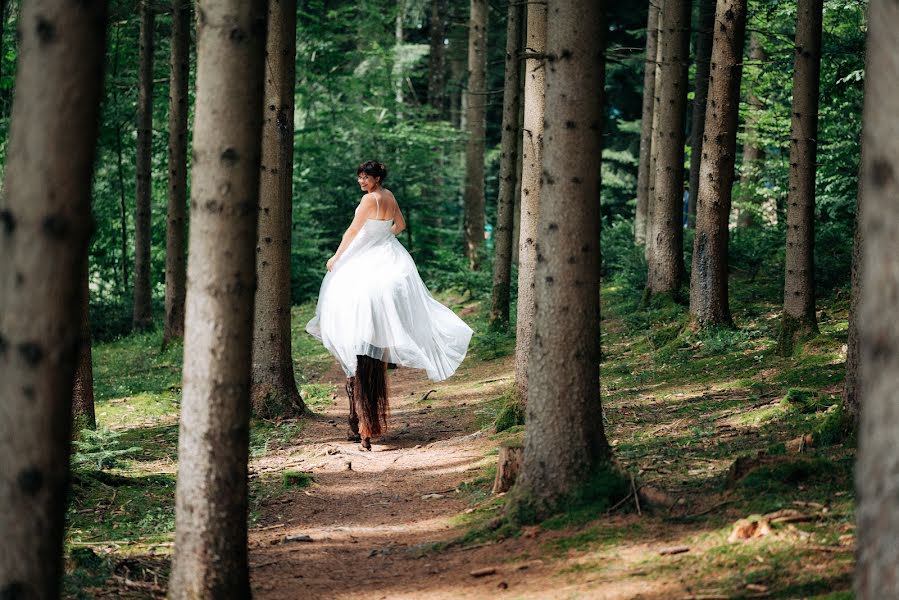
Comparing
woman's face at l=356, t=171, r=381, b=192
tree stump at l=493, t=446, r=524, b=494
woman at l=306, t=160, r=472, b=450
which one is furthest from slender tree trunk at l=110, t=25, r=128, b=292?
tree stump at l=493, t=446, r=524, b=494

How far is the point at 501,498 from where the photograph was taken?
668cm

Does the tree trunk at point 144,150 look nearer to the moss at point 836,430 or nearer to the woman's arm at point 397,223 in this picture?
the woman's arm at point 397,223

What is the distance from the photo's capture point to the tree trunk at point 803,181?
10.9 metres

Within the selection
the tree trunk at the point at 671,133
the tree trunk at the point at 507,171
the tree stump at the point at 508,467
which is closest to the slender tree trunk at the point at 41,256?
the tree stump at the point at 508,467

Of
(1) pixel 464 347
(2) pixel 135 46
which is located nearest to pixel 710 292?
(1) pixel 464 347

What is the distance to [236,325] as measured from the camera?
445 centimetres

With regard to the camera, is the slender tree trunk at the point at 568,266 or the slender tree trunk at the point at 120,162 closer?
the slender tree trunk at the point at 568,266

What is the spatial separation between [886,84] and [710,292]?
10.2 meters

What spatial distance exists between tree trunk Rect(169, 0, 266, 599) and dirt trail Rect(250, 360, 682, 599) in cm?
106

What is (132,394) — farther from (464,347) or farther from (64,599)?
(64,599)

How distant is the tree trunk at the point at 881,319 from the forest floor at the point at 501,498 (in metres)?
1.11

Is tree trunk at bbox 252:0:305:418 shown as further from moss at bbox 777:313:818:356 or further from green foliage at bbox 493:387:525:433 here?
moss at bbox 777:313:818:356

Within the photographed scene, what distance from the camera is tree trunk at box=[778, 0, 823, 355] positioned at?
35.8 feet

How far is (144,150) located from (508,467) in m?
15.8
